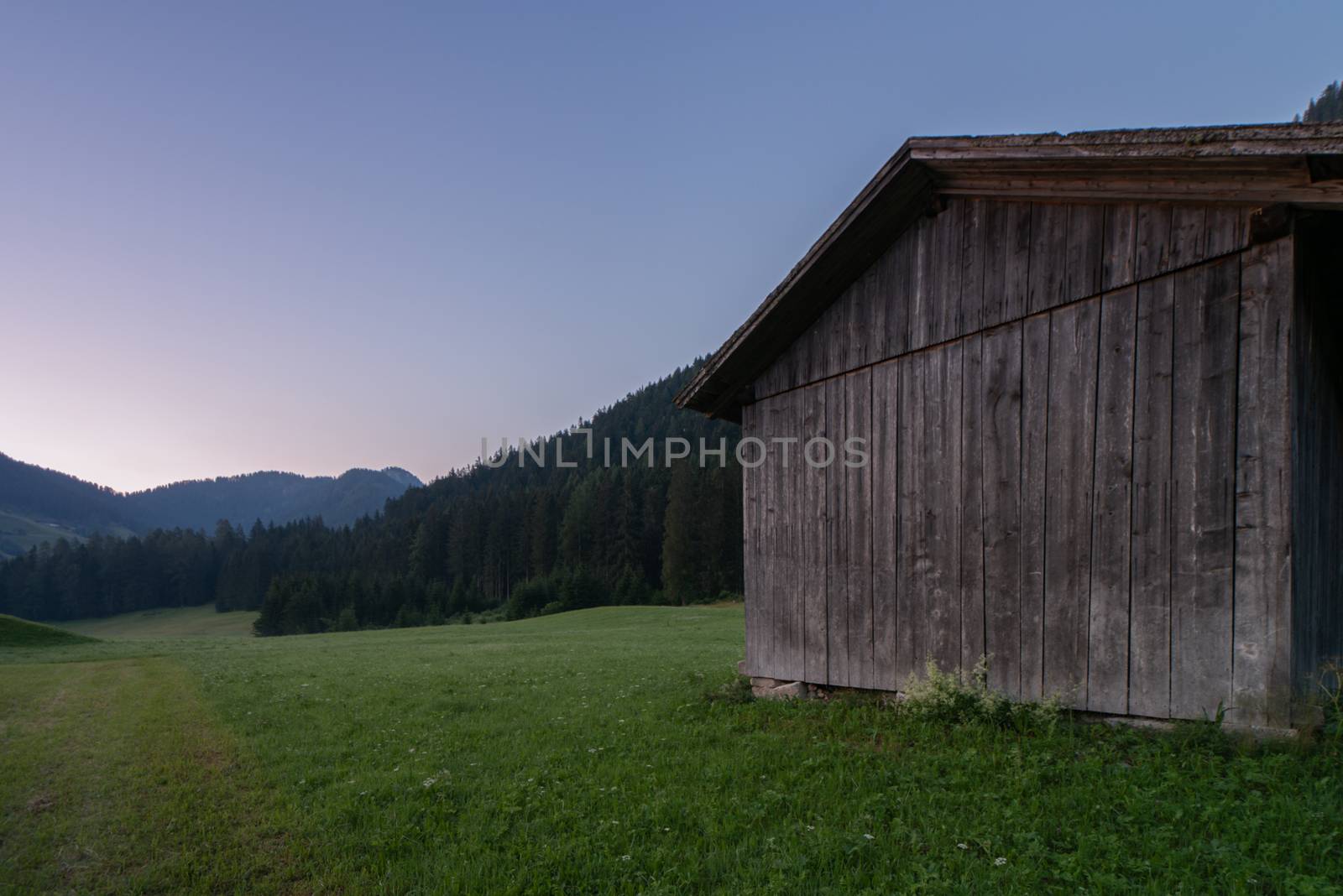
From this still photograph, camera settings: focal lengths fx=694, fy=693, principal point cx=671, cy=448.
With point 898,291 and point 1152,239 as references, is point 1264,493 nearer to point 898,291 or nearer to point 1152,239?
point 1152,239

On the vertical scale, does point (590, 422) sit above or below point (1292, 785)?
above

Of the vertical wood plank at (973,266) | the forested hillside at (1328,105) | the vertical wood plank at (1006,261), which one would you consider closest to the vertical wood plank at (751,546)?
the vertical wood plank at (973,266)

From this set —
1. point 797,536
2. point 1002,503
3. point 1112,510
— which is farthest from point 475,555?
point 1112,510

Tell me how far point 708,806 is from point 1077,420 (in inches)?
205

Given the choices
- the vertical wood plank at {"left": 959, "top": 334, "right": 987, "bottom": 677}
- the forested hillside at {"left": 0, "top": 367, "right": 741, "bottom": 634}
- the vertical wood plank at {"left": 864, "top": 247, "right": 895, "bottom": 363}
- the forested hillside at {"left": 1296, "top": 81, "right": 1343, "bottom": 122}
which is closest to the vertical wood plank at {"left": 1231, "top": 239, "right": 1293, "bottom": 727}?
the vertical wood plank at {"left": 959, "top": 334, "right": 987, "bottom": 677}

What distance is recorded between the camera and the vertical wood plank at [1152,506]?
6398 millimetres

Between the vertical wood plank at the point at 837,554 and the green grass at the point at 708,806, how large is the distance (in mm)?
675

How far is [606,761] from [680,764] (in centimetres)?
81

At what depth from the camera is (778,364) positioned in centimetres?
1041

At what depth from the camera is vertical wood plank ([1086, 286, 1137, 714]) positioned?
667 cm

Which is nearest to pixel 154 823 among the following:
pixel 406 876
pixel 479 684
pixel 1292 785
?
pixel 406 876

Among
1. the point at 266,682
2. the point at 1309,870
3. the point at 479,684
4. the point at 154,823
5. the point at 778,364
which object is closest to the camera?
the point at 1309,870

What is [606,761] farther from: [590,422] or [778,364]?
[590,422]

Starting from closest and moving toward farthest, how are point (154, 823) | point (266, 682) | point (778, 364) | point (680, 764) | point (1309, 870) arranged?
point (1309, 870), point (154, 823), point (680, 764), point (778, 364), point (266, 682)
